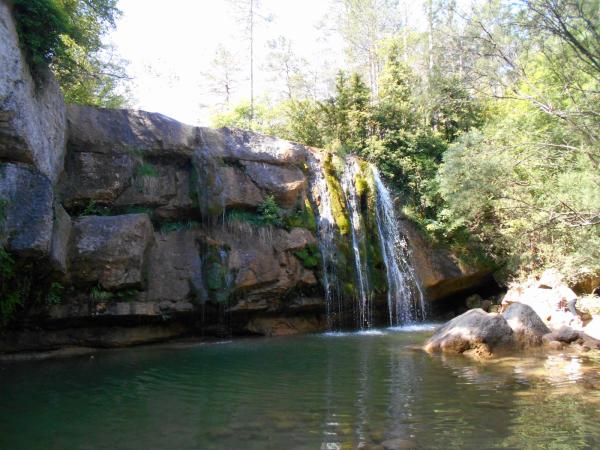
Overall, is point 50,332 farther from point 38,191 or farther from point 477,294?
point 477,294

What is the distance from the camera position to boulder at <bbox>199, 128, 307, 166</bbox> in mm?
12602

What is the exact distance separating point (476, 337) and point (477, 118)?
49.6 feet

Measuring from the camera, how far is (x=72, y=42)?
38.6 ft

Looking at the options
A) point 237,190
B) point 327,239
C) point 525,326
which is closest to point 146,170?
point 237,190

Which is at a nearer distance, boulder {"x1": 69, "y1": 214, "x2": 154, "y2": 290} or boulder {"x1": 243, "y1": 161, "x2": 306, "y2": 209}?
boulder {"x1": 69, "y1": 214, "x2": 154, "y2": 290}

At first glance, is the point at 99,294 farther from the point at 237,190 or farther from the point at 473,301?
the point at 473,301

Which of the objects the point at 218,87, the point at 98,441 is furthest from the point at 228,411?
the point at 218,87

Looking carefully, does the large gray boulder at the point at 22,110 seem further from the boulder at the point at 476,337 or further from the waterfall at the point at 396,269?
the waterfall at the point at 396,269

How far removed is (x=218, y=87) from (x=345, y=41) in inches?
394

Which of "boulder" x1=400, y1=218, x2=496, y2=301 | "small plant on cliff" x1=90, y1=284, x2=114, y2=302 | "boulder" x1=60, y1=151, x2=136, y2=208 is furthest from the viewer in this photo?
"boulder" x1=400, y1=218, x2=496, y2=301

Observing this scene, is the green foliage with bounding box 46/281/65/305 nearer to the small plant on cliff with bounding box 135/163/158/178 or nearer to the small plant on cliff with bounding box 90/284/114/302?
the small plant on cliff with bounding box 90/284/114/302

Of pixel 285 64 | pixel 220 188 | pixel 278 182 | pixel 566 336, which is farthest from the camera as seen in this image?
pixel 285 64

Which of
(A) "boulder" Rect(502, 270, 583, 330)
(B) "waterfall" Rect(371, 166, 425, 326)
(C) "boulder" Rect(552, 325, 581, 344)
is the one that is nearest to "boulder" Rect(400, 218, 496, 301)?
(B) "waterfall" Rect(371, 166, 425, 326)

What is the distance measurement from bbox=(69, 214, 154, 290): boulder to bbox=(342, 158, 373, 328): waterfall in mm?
5790
